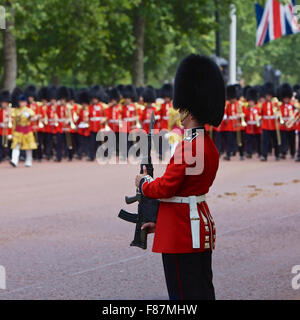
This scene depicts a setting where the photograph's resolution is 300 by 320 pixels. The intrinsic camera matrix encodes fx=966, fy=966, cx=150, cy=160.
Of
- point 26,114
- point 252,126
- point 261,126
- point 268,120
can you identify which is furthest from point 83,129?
point 268,120

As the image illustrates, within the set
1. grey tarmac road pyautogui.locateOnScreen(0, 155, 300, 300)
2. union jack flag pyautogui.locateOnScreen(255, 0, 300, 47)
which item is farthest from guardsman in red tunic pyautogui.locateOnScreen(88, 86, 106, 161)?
grey tarmac road pyautogui.locateOnScreen(0, 155, 300, 300)

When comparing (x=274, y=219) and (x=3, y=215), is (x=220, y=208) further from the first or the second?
(x=3, y=215)

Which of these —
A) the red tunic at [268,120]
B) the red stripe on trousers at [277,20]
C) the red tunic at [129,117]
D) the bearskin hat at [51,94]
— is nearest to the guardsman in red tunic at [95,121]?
the red tunic at [129,117]

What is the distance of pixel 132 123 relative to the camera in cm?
2323

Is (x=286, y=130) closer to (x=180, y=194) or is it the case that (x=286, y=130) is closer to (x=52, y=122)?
(x=52, y=122)

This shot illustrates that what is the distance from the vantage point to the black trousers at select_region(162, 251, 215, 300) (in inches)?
193

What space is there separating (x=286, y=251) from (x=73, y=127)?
1390cm

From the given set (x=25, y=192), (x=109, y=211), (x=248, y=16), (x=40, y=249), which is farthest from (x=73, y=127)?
(x=248, y=16)

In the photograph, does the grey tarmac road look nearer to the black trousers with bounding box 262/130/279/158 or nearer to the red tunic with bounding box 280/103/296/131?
the black trousers with bounding box 262/130/279/158

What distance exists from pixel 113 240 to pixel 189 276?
4.96 m

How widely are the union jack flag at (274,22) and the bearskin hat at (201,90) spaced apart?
17915mm

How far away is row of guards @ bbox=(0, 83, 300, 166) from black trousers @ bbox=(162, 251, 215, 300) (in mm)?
16293

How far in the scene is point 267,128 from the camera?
21938 mm

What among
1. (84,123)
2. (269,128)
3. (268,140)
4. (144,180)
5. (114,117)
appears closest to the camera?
(144,180)
